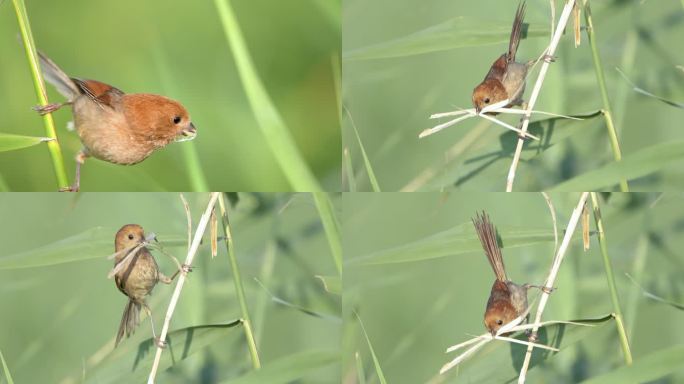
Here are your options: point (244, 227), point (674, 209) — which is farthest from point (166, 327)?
point (674, 209)

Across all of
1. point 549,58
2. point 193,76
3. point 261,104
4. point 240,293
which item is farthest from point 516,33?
point 240,293

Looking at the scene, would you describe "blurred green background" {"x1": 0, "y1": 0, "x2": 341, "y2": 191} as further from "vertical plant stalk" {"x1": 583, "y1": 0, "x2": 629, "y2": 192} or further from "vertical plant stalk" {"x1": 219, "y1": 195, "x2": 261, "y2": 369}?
"vertical plant stalk" {"x1": 583, "y1": 0, "x2": 629, "y2": 192}

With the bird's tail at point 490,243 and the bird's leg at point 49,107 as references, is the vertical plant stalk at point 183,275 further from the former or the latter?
the bird's tail at point 490,243

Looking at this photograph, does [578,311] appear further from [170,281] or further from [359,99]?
[170,281]

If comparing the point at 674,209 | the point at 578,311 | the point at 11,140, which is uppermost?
the point at 11,140

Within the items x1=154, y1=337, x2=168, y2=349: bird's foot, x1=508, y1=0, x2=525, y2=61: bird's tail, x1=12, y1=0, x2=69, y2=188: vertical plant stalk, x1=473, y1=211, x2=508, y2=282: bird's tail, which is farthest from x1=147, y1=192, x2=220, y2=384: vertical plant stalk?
x1=508, y1=0, x2=525, y2=61: bird's tail

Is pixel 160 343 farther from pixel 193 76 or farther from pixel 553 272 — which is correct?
pixel 553 272

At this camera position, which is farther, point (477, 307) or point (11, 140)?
Result: point (477, 307)
